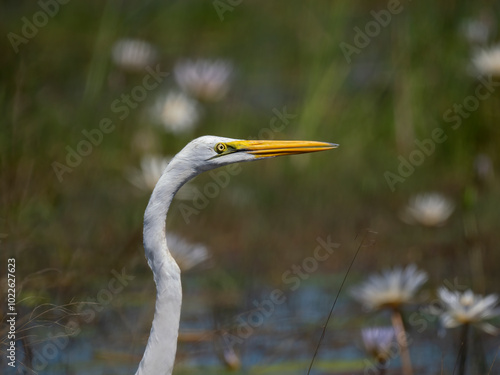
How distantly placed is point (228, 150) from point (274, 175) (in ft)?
11.9

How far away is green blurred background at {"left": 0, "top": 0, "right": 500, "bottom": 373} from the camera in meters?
4.19

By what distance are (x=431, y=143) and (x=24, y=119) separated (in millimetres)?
2827

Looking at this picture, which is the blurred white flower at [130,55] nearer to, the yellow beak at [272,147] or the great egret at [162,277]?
the yellow beak at [272,147]

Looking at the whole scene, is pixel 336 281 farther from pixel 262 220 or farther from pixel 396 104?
pixel 396 104

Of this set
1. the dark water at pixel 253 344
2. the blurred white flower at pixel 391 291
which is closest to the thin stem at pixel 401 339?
the blurred white flower at pixel 391 291

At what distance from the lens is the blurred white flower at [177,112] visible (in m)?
5.60

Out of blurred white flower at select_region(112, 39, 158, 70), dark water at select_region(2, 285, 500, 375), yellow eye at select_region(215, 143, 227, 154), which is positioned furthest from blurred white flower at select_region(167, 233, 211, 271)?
blurred white flower at select_region(112, 39, 158, 70)

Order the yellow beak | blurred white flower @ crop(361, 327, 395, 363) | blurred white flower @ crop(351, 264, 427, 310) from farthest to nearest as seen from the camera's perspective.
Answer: blurred white flower @ crop(351, 264, 427, 310) < blurred white flower @ crop(361, 327, 395, 363) < the yellow beak

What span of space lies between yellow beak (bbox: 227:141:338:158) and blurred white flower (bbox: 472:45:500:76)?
279 centimetres

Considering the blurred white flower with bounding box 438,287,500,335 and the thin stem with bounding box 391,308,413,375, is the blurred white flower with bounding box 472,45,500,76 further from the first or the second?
the blurred white flower with bounding box 438,287,500,335

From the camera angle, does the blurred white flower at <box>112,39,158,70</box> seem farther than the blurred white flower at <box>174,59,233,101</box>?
No

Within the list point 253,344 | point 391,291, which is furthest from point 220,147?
point 253,344

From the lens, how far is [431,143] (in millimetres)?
6086

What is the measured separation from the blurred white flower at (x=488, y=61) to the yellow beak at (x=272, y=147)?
2.79 meters
